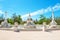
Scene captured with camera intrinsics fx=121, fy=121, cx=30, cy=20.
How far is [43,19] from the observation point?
43531 millimetres

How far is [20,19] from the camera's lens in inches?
1725
